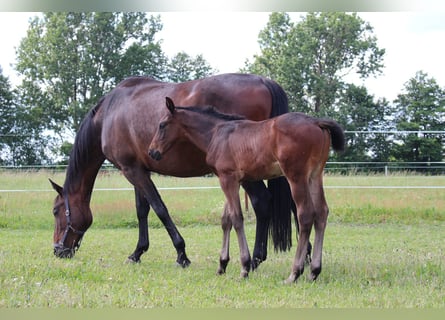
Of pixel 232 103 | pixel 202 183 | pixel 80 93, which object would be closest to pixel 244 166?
pixel 232 103

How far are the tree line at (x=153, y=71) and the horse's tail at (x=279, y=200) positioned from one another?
9.13 metres

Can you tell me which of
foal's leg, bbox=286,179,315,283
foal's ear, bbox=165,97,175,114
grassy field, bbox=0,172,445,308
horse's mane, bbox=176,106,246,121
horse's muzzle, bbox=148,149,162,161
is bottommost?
grassy field, bbox=0,172,445,308

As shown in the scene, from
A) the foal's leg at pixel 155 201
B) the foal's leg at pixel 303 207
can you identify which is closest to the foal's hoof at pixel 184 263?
the foal's leg at pixel 155 201

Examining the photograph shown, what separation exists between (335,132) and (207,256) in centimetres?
304

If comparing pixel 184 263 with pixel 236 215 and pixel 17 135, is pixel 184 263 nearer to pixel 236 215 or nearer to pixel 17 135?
pixel 236 215

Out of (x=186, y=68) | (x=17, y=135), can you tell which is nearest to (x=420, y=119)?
A: (x=186, y=68)

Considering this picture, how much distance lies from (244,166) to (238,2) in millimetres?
1577

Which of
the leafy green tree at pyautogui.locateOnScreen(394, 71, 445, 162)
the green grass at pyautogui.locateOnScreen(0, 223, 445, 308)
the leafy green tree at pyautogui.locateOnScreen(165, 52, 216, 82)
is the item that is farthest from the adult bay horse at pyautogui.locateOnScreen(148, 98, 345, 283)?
the leafy green tree at pyautogui.locateOnScreen(165, 52, 216, 82)

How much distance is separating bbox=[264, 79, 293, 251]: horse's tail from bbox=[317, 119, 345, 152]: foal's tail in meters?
1.13

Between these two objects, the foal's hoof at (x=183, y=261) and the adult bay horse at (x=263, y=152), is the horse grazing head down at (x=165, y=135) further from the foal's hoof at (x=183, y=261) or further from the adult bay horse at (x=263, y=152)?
the foal's hoof at (x=183, y=261)

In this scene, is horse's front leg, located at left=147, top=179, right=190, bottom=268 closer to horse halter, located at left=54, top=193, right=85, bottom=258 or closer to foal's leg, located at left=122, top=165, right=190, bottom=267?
foal's leg, located at left=122, top=165, right=190, bottom=267

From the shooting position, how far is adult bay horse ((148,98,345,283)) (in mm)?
5293

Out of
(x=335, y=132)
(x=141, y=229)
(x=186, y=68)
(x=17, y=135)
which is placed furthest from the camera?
(x=186, y=68)

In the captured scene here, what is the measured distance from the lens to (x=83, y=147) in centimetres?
752
